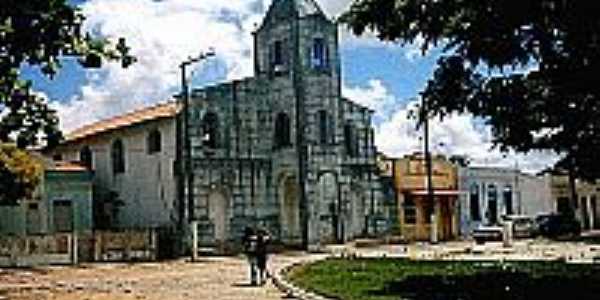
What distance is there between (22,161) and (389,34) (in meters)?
19.2

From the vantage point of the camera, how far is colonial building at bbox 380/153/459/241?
184 feet

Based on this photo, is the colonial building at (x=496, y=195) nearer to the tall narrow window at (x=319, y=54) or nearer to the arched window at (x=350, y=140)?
the arched window at (x=350, y=140)

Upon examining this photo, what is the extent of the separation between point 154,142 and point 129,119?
3249mm

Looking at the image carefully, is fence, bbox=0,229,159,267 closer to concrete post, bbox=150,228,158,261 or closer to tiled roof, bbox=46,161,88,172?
concrete post, bbox=150,228,158,261

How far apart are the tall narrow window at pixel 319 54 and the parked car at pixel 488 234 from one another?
38.1 ft

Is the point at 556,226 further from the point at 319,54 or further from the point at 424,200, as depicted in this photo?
the point at 319,54

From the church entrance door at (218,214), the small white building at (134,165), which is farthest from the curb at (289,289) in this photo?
the small white building at (134,165)

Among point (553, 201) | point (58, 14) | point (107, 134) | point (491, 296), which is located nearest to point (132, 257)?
→ point (107, 134)

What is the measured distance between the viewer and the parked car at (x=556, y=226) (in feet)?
188

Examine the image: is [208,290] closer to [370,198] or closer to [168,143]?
[168,143]

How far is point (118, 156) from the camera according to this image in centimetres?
4947

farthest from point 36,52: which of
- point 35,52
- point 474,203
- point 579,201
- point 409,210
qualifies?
point 579,201

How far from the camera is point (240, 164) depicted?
48594 millimetres

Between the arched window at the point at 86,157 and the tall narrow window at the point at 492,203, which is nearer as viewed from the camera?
the arched window at the point at 86,157
